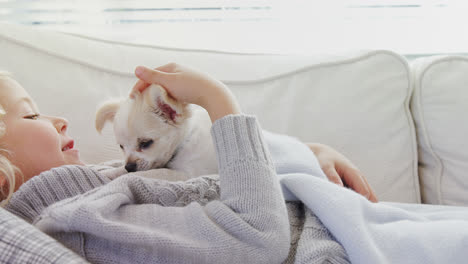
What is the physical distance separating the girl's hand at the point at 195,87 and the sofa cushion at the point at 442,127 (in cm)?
77

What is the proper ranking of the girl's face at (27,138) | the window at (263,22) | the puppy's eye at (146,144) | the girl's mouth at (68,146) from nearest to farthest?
1. the girl's face at (27,138)
2. the girl's mouth at (68,146)
3. the puppy's eye at (146,144)
4. the window at (263,22)

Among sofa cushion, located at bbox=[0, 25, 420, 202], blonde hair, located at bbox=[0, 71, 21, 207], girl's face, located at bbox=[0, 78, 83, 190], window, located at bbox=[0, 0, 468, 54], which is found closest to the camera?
blonde hair, located at bbox=[0, 71, 21, 207]

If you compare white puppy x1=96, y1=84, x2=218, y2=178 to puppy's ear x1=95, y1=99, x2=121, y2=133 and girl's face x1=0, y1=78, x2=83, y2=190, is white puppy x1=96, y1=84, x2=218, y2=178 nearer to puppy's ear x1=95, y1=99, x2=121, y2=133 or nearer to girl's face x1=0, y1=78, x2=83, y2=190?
puppy's ear x1=95, y1=99, x2=121, y2=133

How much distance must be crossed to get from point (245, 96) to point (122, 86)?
0.40 metres

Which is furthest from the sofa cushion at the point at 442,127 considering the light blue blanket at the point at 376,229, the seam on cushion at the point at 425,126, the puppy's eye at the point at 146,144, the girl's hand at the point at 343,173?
the puppy's eye at the point at 146,144

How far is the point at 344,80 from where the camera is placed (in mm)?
1428

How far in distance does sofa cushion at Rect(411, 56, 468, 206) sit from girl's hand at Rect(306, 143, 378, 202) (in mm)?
367

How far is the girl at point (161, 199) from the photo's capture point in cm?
66

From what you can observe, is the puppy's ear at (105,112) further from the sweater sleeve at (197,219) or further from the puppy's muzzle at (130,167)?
the sweater sleeve at (197,219)

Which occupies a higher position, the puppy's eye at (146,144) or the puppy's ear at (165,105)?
the puppy's ear at (165,105)

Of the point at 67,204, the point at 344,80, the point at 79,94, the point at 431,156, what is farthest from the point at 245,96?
the point at 67,204

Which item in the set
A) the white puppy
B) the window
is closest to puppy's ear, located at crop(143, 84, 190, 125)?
the white puppy

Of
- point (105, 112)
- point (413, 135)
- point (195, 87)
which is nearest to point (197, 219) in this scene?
point (195, 87)

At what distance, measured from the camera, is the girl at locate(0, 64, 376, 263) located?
2.17 ft
